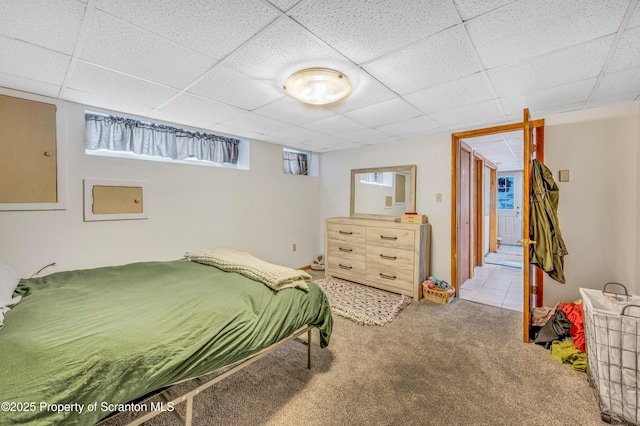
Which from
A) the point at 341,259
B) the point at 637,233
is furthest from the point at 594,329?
the point at 341,259

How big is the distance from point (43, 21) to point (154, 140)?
5.76 ft

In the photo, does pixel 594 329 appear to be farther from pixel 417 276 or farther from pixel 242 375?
pixel 242 375

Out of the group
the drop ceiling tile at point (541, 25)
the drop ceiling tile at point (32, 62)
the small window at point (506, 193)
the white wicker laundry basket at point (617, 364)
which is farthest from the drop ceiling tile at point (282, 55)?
the small window at point (506, 193)

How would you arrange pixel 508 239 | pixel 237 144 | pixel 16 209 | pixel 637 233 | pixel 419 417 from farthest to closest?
pixel 508 239 < pixel 237 144 < pixel 637 233 < pixel 16 209 < pixel 419 417

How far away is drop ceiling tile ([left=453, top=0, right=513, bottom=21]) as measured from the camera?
115cm

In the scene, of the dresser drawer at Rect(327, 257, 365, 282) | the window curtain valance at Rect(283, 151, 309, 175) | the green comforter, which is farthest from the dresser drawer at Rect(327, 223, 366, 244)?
the green comforter

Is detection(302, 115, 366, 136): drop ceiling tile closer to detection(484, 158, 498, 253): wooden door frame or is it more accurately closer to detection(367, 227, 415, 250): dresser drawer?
detection(367, 227, 415, 250): dresser drawer

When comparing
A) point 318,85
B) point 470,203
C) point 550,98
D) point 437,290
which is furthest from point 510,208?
point 318,85

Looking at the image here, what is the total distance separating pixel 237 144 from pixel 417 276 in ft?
9.98

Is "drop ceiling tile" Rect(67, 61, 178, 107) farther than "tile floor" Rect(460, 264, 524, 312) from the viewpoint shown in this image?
No

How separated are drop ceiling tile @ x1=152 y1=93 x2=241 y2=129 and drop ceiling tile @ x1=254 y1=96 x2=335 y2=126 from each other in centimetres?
33

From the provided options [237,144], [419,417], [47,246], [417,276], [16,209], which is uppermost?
[237,144]

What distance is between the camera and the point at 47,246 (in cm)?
228

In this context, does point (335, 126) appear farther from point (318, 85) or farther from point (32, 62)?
point (32, 62)
